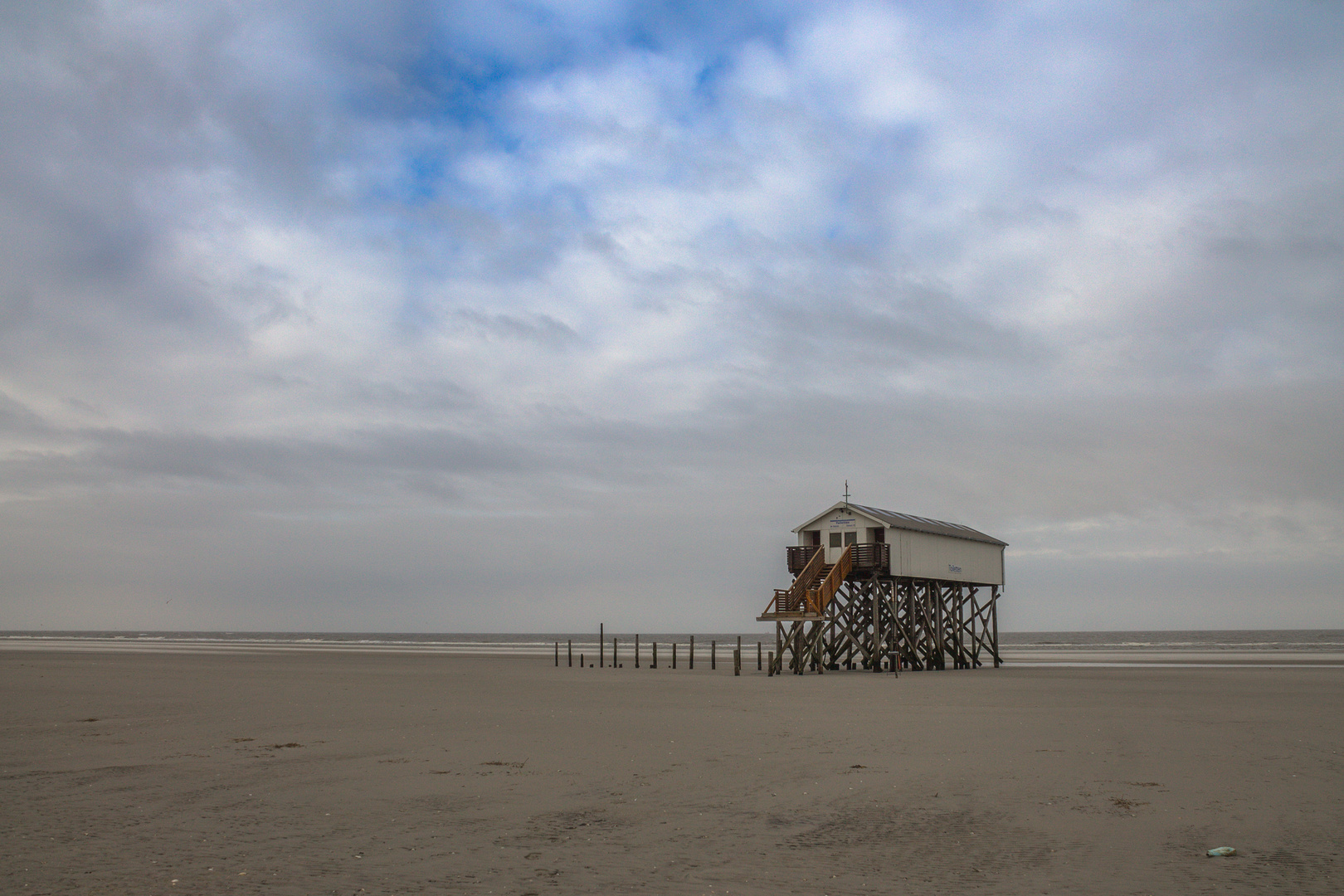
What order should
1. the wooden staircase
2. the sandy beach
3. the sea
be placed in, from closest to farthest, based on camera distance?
the sandy beach < the wooden staircase < the sea

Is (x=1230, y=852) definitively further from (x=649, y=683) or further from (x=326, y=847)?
(x=649, y=683)

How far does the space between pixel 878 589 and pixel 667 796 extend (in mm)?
28935

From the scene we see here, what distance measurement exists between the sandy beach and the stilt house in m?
14.1

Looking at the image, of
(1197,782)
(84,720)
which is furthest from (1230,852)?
(84,720)

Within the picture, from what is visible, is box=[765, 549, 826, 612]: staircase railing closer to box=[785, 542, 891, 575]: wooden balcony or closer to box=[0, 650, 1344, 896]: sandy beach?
box=[785, 542, 891, 575]: wooden balcony

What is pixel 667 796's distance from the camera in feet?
38.9

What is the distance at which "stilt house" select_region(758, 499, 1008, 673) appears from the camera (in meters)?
37.5

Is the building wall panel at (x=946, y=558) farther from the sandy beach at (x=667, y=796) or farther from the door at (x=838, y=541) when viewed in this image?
the sandy beach at (x=667, y=796)

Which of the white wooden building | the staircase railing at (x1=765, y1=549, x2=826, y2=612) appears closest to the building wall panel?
the white wooden building

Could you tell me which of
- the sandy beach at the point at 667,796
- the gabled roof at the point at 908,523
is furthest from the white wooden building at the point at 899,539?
the sandy beach at the point at 667,796

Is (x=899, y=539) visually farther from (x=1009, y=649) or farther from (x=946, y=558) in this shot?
(x=1009, y=649)

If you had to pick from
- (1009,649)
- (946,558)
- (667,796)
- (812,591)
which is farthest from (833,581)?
(1009,649)

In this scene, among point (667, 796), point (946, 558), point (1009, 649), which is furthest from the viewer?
point (1009, 649)

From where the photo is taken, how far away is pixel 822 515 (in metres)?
39.5
